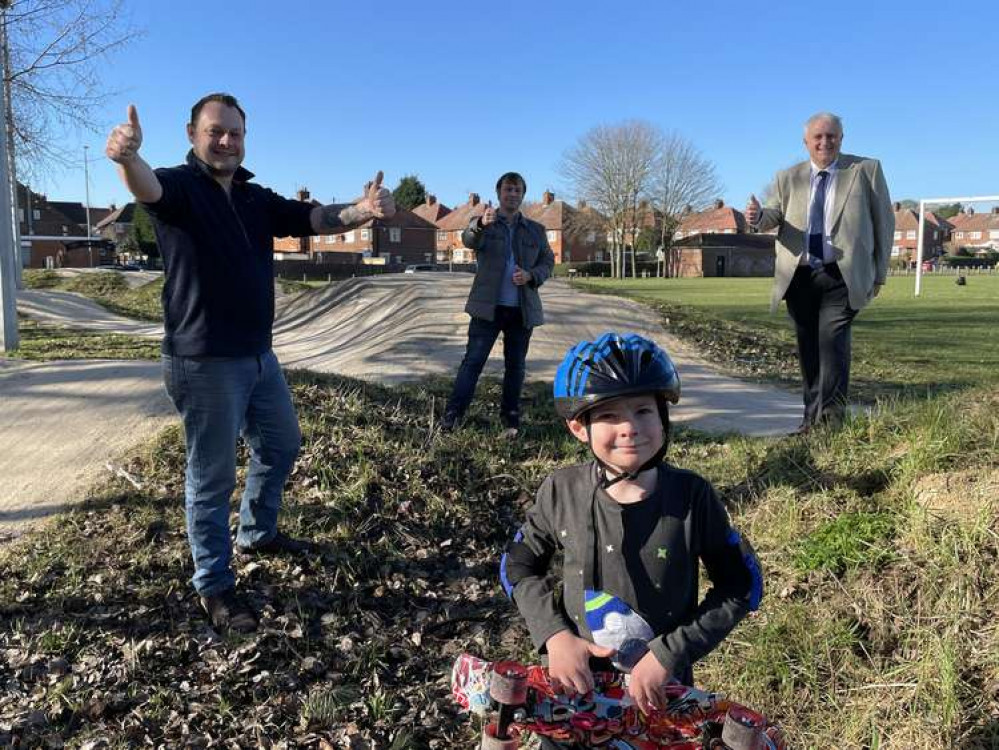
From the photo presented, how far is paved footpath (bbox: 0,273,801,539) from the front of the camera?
17.4ft

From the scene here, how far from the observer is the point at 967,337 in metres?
14.9

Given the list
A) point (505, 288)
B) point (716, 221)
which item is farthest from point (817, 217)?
point (716, 221)

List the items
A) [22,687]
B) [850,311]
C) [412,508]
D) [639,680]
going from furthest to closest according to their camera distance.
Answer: [850,311] < [412,508] < [22,687] < [639,680]

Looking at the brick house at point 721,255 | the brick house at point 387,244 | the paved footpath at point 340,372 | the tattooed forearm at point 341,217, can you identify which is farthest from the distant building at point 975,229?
the tattooed forearm at point 341,217

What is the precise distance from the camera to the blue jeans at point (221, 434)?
3451mm

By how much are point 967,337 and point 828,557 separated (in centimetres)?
1378

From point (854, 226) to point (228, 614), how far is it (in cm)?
433

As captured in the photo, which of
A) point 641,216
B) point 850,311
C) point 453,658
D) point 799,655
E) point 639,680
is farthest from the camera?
point 641,216

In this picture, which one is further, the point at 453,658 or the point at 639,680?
the point at 453,658

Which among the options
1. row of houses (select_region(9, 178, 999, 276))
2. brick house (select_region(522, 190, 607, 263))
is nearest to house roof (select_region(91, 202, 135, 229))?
row of houses (select_region(9, 178, 999, 276))

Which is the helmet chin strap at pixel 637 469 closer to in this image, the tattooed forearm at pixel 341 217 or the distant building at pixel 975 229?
the tattooed forearm at pixel 341 217

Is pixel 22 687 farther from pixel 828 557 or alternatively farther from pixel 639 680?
pixel 828 557

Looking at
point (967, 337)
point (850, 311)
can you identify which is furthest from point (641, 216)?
point (850, 311)

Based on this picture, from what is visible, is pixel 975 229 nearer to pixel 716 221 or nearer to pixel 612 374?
pixel 716 221
